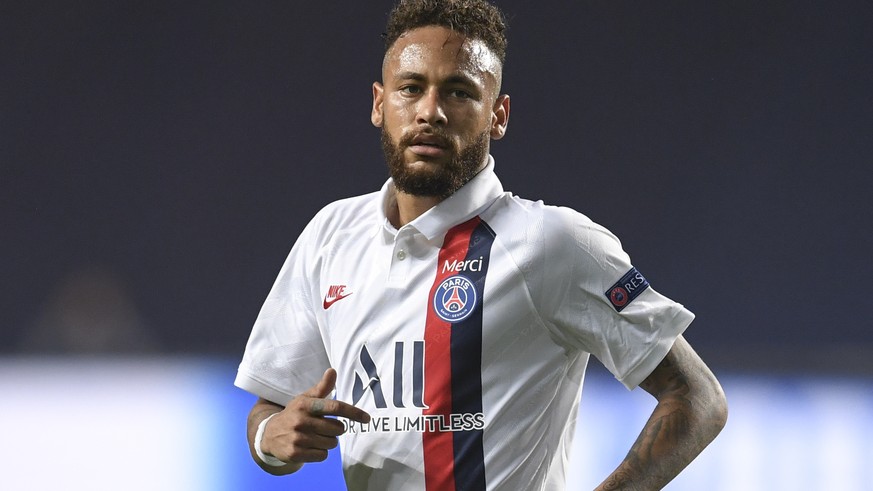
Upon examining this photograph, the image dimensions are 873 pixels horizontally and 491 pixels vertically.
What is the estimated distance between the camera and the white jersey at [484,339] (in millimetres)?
1264

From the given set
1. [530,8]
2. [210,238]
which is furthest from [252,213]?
[530,8]

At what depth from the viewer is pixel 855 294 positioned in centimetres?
260

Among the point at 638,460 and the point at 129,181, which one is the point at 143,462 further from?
the point at 638,460

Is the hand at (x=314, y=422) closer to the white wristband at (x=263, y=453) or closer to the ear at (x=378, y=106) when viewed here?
the white wristband at (x=263, y=453)

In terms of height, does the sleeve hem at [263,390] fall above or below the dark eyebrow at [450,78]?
below

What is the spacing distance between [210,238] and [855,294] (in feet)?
5.21

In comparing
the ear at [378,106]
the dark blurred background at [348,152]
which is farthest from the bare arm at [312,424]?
the dark blurred background at [348,152]

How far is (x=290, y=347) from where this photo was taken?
58.1 inches

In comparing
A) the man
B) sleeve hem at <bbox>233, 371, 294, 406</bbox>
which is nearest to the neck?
the man

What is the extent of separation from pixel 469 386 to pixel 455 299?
0.35 ft

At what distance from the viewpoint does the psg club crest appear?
130 centimetres

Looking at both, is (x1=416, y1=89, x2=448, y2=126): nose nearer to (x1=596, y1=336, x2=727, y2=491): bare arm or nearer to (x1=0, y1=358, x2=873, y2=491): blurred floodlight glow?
(x1=596, y1=336, x2=727, y2=491): bare arm

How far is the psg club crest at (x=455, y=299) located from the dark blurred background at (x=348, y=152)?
4.44 ft

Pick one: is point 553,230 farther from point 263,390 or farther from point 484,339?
point 263,390
